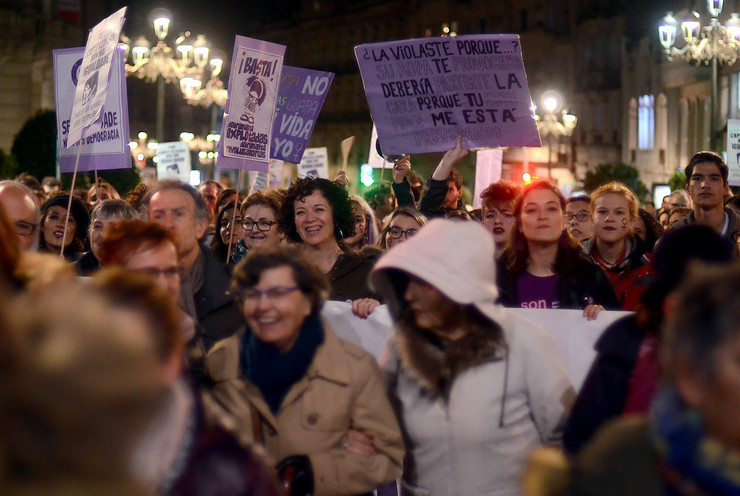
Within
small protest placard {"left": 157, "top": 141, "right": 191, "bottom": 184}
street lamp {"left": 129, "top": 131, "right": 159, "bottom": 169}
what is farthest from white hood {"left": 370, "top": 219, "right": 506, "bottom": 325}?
street lamp {"left": 129, "top": 131, "right": 159, "bottom": 169}

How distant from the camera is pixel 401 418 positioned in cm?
409

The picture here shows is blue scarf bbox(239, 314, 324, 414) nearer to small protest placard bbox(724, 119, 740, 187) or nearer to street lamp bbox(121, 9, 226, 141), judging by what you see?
small protest placard bbox(724, 119, 740, 187)

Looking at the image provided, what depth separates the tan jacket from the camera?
3.91 m

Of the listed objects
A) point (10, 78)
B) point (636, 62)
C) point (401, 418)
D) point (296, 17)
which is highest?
Result: point (296, 17)

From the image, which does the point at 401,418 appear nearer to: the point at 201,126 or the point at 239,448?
the point at 239,448

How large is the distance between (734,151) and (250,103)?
6597mm

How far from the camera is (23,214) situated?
652 cm

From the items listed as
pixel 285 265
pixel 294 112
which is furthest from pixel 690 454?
A: pixel 294 112

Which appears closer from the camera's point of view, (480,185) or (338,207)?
(338,207)

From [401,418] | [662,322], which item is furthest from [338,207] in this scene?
[662,322]

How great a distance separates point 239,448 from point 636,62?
5871 centimetres

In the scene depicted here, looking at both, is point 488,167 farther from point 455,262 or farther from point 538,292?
point 455,262

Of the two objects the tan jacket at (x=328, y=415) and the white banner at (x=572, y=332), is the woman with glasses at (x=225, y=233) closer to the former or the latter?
the white banner at (x=572, y=332)

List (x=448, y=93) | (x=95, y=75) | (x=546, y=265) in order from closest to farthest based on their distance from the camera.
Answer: (x=546, y=265) < (x=448, y=93) < (x=95, y=75)
